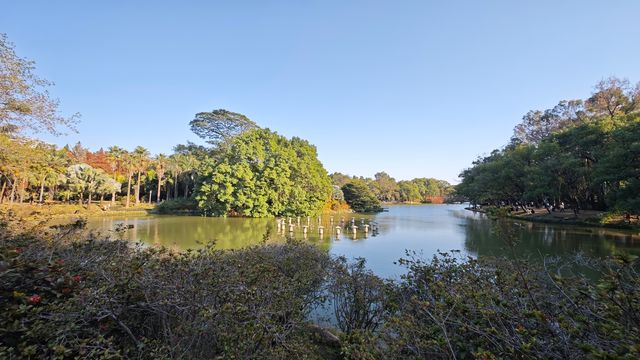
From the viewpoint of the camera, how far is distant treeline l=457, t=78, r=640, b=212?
1510 centimetres

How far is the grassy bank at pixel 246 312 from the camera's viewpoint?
1.57 meters

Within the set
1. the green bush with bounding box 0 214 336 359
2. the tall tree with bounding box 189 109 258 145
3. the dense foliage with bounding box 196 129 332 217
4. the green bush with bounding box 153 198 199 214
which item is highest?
the tall tree with bounding box 189 109 258 145

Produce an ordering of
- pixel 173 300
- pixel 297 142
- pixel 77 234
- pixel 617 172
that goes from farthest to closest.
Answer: pixel 297 142 < pixel 617 172 < pixel 77 234 < pixel 173 300

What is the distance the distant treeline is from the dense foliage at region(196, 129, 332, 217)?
611 inches

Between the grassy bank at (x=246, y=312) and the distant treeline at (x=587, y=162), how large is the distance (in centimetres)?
1116

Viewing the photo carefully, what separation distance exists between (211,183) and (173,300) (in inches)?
989

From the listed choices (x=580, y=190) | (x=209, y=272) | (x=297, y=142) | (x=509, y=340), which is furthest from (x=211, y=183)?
(x=580, y=190)

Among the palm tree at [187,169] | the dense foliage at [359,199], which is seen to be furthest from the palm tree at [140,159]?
the dense foliage at [359,199]

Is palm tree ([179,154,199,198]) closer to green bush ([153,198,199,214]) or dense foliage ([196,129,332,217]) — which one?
green bush ([153,198,199,214])

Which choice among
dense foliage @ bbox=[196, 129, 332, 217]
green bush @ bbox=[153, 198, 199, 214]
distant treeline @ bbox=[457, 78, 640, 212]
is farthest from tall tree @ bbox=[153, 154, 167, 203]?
distant treeline @ bbox=[457, 78, 640, 212]

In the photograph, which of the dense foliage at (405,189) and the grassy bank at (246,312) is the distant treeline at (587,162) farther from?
the dense foliage at (405,189)

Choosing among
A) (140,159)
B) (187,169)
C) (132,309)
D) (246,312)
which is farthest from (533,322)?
(187,169)

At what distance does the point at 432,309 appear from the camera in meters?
2.53

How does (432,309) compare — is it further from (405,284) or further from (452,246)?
(452,246)
